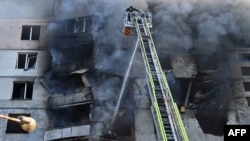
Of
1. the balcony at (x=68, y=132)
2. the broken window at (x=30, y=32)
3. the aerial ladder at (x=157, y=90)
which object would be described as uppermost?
the broken window at (x=30, y=32)

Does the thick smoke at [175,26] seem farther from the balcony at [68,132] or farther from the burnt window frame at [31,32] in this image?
the balcony at [68,132]

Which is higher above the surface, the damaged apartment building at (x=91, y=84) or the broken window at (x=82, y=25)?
the broken window at (x=82, y=25)

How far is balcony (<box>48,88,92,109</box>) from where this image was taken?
18828mm

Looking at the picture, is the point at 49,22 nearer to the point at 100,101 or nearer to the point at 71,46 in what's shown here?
the point at 71,46

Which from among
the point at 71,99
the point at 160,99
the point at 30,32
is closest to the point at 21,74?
the point at 30,32

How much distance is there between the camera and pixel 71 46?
838 inches

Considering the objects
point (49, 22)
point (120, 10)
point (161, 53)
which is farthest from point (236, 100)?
point (49, 22)

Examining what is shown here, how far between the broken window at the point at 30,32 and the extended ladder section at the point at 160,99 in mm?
7396

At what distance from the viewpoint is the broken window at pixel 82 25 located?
2159 centimetres

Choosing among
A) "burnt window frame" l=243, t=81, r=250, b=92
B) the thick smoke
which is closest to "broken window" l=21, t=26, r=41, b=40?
the thick smoke

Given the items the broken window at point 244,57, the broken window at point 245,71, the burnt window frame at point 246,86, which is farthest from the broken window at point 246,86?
the broken window at point 244,57

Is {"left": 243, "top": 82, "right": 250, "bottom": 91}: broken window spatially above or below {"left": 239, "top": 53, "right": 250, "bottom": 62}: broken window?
below

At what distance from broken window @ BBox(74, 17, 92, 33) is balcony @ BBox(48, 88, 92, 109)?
4.06 m

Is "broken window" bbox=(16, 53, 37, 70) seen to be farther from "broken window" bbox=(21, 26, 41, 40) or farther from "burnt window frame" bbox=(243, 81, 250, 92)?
"burnt window frame" bbox=(243, 81, 250, 92)
